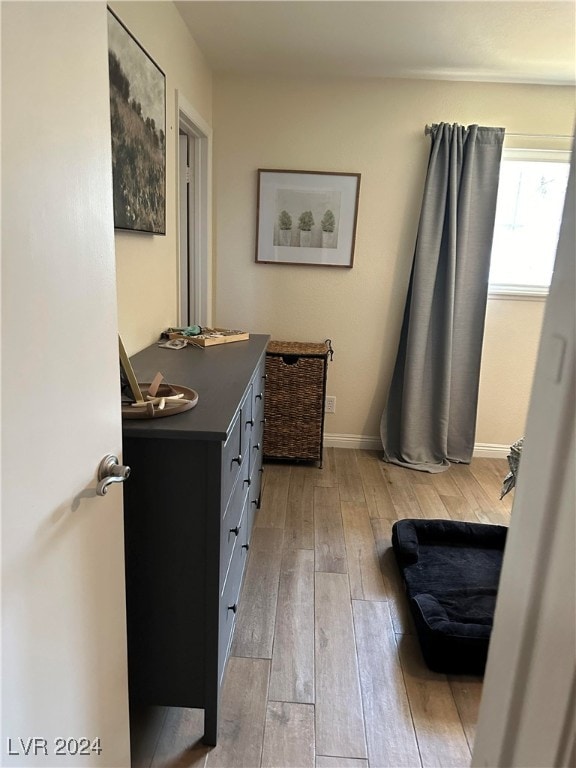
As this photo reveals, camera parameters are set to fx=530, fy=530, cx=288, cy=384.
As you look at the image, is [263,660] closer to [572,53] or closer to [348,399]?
[348,399]

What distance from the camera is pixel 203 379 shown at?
6.07ft

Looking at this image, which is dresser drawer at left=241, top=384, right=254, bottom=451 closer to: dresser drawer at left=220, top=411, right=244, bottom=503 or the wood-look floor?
dresser drawer at left=220, top=411, right=244, bottom=503

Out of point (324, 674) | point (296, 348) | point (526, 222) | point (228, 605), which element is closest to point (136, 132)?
point (228, 605)

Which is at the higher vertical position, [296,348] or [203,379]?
[203,379]

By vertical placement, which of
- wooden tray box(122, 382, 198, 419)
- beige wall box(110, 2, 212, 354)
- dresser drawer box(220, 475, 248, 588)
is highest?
beige wall box(110, 2, 212, 354)

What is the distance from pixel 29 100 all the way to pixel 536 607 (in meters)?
0.88

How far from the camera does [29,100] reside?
2.37 feet

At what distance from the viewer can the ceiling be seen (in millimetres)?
2316

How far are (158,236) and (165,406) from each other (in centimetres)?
123

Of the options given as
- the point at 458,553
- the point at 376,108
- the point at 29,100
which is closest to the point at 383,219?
the point at 376,108

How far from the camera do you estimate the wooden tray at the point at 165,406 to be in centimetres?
135

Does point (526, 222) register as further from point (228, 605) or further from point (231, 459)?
point (228, 605)

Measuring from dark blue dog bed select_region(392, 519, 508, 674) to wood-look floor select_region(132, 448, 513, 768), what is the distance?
79 mm

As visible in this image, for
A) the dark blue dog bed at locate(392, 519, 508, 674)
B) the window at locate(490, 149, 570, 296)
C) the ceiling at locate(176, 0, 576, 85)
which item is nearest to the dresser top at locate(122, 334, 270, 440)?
the dark blue dog bed at locate(392, 519, 508, 674)
